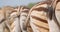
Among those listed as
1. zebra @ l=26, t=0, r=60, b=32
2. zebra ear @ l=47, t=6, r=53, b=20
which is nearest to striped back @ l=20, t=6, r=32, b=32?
zebra @ l=26, t=0, r=60, b=32

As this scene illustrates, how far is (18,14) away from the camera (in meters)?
0.89

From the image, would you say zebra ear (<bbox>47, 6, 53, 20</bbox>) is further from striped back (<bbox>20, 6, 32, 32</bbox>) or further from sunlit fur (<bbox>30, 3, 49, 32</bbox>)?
striped back (<bbox>20, 6, 32, 32</bbox>)

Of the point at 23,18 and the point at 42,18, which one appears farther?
the point at 23,18

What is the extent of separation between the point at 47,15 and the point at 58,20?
64 mm

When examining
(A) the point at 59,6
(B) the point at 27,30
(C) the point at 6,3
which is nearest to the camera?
(A) the point at 59,6

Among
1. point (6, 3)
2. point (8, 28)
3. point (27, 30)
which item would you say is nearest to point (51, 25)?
point (27, 30)

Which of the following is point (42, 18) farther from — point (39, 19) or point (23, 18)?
Result: point (23, 18)

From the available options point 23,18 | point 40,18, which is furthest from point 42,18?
point 23,18

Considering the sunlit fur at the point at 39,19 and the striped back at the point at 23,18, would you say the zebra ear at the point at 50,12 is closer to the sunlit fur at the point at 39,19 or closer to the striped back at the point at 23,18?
the sunlit fur at the point at 39,19

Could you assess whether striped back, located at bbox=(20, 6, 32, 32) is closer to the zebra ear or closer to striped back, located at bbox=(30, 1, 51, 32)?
striped back, located at bbox=(30, 1, 51, 32)

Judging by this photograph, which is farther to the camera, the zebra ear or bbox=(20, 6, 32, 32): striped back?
bbox=(20, 6, 32, 32): striped back

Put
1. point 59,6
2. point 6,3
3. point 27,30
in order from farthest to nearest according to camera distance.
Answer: point 6,3 < point 27,30 < point 59,6

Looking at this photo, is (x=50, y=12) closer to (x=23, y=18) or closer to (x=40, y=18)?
(x=40, y=18)

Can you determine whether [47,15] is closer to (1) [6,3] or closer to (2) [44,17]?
(2) [44,17]
